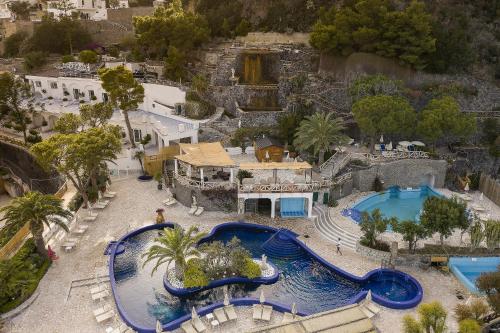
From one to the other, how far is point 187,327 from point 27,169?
97.9ft

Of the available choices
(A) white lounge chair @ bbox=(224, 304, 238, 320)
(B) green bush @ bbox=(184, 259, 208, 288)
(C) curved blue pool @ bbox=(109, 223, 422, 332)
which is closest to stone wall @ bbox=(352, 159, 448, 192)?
(C) curved blue pool @ bbox=(109, 223, 422, 332)

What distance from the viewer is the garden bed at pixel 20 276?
67.2 ft

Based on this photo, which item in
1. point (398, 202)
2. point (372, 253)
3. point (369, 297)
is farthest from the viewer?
point (398, 202)

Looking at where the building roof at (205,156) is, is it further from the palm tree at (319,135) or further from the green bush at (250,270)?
the green bush at (250,270)

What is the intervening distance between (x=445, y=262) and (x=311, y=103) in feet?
69.5

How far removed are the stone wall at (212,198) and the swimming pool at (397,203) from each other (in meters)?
8.89

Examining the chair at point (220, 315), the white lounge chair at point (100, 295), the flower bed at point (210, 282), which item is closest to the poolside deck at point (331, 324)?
the chair at point (220, 315)

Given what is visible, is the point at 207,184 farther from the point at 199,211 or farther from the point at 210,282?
the point at 210,282

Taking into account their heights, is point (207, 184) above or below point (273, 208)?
above

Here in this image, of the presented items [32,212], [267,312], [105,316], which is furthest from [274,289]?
[32,212]

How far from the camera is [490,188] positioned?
109 feet

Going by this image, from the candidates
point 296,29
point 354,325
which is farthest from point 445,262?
point 296,29

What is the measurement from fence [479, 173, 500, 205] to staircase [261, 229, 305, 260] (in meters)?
17.2

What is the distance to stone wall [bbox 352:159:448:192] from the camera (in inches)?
1351
